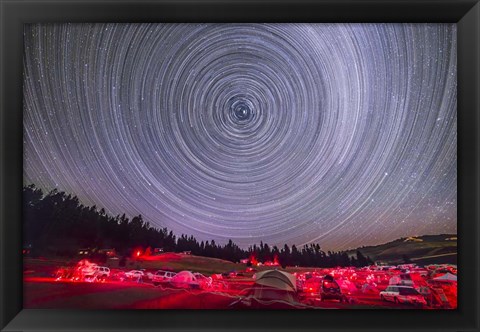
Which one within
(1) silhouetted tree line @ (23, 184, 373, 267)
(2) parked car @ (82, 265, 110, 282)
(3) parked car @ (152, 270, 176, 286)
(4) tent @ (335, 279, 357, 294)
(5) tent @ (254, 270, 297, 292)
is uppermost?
(1) silhouetted tree line @ (23, 184, 373, 267)

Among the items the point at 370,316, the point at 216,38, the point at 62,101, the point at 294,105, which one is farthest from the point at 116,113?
the point at 370,316

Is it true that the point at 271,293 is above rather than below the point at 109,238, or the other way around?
below

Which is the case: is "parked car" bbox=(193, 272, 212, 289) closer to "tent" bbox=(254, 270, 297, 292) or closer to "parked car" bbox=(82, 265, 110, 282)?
"tent" bbox=(254, 270, 297, 292)

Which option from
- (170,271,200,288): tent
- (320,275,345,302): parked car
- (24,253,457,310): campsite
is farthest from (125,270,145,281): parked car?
(320,275,345,302): parked car

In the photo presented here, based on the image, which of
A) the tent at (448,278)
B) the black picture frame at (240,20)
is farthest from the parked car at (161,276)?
the tent at (448,278)

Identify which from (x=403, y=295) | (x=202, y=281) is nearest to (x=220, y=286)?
(x=202, y=281)

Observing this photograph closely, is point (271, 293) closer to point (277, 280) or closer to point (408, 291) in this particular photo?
point (277, 280)
